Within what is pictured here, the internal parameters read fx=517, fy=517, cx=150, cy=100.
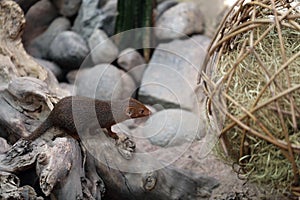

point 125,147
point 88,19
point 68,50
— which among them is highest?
point 125,147

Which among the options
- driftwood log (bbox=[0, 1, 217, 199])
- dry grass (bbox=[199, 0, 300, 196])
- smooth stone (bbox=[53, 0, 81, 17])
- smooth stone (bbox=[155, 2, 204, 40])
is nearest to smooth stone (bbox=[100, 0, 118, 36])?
smooth stone (bbox=[53, 0, 81, 17])

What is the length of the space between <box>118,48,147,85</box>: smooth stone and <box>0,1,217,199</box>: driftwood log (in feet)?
3.38

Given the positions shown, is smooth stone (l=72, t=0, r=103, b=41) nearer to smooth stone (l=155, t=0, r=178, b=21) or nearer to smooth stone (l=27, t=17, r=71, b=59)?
smooth stone (l=27, t=17, r=71, b=59)

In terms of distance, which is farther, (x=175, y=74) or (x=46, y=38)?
(x=46, y=38)

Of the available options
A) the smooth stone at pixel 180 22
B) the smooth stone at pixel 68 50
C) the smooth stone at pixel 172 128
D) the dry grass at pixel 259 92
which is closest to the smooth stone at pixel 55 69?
the smooth stone at pixel 68 50

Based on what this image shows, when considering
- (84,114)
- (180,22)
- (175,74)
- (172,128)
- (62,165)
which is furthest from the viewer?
(180,22)

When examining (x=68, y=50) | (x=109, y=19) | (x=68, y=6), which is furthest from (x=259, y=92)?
(x=68, y=6)

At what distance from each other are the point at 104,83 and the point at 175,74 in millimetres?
473

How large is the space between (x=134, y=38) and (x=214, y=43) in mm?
1754

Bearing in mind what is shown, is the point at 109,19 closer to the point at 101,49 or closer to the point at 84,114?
the point at 101,49

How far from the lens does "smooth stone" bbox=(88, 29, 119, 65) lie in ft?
10.8

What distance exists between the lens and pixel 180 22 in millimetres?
3512

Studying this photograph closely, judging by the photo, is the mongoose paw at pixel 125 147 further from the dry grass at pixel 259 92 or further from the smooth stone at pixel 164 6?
the smooth stone at pixel 164 6

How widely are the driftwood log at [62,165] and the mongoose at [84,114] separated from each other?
0.04 m
